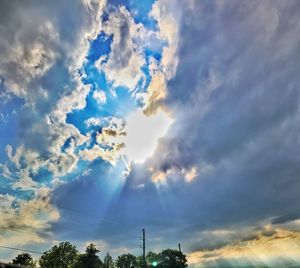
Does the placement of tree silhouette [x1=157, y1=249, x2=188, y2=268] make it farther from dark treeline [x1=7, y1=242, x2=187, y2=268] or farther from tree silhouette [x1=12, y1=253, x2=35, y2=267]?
tree silhouette [x1=12, y1=253, x2=35, y2=267]

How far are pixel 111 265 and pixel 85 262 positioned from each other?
31664mm

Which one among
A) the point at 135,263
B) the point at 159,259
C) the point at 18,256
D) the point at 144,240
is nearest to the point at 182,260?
the point at 159,259

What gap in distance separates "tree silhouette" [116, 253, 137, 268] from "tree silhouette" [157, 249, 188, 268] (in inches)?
439

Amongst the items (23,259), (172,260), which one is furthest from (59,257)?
(172,260)

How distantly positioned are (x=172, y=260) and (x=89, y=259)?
3068 centimetres

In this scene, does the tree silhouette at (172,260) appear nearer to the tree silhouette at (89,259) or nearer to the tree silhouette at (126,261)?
the tree silhouette at (126,261)

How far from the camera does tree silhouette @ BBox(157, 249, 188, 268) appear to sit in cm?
9862

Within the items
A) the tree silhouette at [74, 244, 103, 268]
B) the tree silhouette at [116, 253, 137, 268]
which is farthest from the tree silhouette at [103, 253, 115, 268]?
the tree silhouette at [74, 244, 103, 268]

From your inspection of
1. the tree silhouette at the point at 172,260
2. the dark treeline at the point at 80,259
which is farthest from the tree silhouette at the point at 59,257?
the tree silhouette at the point at 172,260

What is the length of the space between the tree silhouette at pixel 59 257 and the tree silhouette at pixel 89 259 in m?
10.1

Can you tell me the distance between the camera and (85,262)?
8362 cm

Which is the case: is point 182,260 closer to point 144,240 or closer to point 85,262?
point 85,262

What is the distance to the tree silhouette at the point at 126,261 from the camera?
106 metres

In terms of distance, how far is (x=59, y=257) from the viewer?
94.9m
